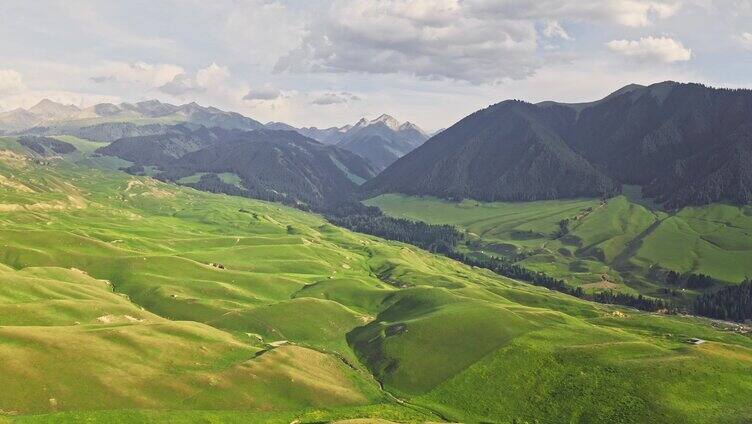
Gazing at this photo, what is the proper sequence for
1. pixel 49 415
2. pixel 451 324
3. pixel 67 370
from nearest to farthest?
pixel 49 415
pixel 67 370
pixel 451 324

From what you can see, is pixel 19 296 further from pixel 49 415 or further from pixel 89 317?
pixel 49 415

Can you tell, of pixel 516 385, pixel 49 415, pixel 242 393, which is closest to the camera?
pixel 49 415

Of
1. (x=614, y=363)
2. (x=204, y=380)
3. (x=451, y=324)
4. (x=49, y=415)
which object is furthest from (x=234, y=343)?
(x=614, y=363)

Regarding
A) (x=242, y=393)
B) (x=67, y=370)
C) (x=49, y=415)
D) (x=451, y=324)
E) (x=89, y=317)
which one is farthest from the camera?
(x=451, y=324)

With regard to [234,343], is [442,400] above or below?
below

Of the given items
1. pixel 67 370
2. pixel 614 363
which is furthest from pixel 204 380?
→ pixel 614 363

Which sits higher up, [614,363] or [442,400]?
[614,363]

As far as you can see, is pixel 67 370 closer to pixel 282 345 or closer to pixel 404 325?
pixel 282 345

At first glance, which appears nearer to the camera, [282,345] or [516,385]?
[516,385]

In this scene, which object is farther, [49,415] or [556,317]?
[556,317]
